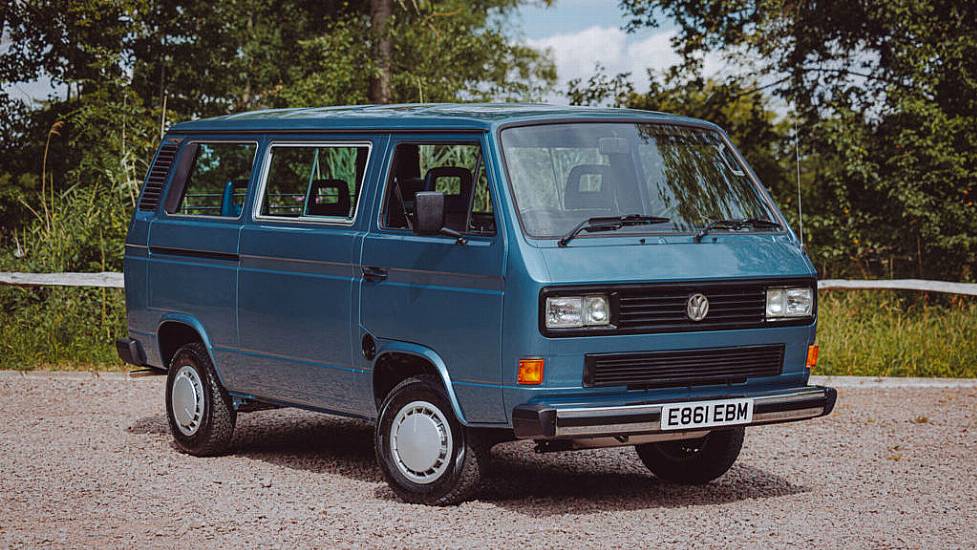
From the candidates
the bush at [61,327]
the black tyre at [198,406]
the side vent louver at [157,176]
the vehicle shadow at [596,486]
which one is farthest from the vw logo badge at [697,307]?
the bush at [61,327]

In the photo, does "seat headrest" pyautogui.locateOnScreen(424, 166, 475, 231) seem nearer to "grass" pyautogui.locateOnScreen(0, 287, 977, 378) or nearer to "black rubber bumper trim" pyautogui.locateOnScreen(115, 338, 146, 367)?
"black rubber bumper trim" pyautogui.locateOnScreen(115, 338, 146, 367)

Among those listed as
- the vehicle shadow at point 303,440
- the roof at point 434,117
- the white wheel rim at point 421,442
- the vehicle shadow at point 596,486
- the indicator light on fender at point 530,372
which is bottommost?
the vehicle shadow at point 303,440

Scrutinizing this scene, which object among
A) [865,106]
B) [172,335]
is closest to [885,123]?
[865,106]

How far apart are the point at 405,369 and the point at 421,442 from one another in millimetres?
595

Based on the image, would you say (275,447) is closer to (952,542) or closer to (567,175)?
(567,175)

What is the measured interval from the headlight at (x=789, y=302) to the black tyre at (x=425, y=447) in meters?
1.72

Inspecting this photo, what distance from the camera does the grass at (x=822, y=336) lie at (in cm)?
1423

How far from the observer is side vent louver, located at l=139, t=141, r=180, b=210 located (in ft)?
33.5

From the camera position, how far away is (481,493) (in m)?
8.26

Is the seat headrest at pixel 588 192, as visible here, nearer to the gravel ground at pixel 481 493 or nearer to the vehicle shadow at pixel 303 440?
the gravel ground at pixel 481 493

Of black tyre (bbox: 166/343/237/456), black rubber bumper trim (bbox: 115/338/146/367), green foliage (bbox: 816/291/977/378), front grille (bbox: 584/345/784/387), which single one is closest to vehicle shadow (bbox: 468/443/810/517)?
front grille (bbox: 584/345/784/387)

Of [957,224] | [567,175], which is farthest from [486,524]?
[957,224]

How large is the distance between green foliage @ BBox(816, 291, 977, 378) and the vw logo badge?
23.2 ft

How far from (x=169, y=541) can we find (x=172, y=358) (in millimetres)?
3109
